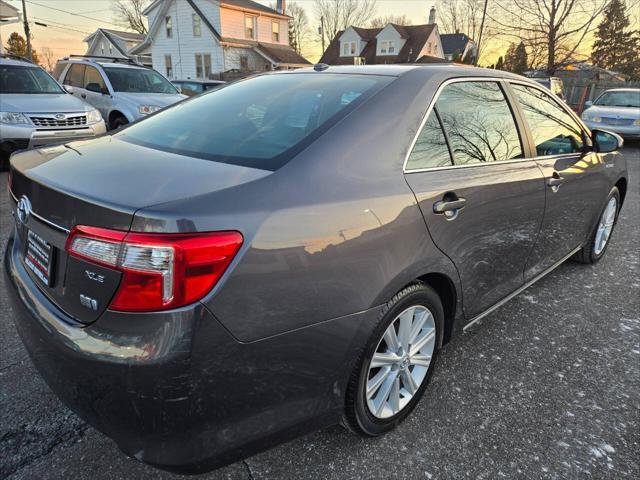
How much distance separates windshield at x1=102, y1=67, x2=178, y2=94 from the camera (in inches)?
380

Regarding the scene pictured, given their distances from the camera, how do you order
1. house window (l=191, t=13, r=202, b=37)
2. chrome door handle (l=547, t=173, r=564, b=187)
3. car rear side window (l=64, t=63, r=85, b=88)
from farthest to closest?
1. house window (l=191, t=13, r=202, b=37)
2. car rear side window (l=64, t=63, r=85, b=88)
3. chrome door handle (l=547, t=173, r=564, b=187)

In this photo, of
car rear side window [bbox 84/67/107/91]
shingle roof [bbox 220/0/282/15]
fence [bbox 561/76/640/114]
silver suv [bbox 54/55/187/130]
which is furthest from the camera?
shingle roof [bbox 220/0/282/15]

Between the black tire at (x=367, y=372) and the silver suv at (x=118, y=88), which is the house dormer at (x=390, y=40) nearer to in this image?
the silver suv at (x=118, y=88)

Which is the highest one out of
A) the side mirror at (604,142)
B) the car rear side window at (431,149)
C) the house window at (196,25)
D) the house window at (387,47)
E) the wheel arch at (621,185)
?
the house window at (196,25)

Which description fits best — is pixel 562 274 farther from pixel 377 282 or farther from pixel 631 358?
pixel 377 282

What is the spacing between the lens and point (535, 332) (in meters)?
3.09

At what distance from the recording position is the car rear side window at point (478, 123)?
7.38 feet

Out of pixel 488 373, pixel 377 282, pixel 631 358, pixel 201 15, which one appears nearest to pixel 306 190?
pixel 377 282

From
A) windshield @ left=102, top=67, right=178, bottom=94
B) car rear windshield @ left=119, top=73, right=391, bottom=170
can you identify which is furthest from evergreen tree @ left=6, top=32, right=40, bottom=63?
car rear windshield @ left=119, top=73, right=391, bottom=170

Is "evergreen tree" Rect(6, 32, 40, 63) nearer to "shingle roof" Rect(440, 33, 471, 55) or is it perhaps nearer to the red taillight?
"shingle roof" Rect(440, 33, 471, 55)

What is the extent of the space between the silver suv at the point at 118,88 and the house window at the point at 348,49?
37721 mm

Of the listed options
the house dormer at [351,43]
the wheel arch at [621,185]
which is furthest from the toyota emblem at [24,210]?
the house dormer at [351,43]

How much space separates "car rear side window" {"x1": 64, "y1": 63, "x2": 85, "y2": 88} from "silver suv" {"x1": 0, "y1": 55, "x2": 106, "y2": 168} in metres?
1.81

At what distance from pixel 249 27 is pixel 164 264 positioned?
123 ft
